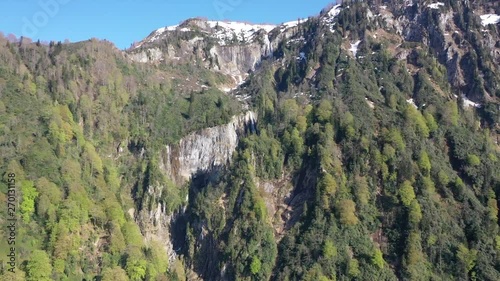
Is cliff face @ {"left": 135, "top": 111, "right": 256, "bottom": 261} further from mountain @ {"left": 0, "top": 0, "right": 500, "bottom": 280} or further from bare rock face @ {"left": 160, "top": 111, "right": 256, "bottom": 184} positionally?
mountain @ {"left": 0, "top": 0, "right": 500, "bottom": 280}

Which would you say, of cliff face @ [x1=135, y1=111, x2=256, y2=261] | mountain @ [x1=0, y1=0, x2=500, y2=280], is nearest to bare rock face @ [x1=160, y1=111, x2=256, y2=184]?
cliff face @ [x1=135, y1=111, x2=256, y2=261]

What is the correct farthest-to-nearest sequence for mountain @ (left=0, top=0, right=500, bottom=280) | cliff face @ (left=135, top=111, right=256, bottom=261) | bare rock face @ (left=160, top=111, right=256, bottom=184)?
bare rock face @ (left=160, top=111, right=256, bottom=184)
cliff face @ (left=135, top=111, right=256, bottom=261)
mountain @ (left=0, top=0, right=500, bottom=280)

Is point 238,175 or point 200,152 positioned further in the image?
point 200,152

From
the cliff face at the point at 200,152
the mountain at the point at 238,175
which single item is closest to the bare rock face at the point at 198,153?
the cliff face at the point at 200,152

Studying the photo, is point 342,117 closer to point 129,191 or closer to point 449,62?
point 129,191

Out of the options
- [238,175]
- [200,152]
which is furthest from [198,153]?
[238,175]

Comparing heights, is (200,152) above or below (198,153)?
above

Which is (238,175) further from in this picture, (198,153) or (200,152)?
(198,153)
